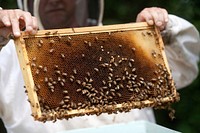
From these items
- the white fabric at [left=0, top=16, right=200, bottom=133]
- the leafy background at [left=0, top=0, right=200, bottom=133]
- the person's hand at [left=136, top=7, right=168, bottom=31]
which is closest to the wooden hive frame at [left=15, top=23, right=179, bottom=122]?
the person's hand at [left=136, top=7, right=168, bottom=31]

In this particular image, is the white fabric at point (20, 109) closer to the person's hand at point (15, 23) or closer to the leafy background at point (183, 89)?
the person's hand at point (15, 23)

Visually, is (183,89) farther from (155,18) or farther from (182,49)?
(155,18)

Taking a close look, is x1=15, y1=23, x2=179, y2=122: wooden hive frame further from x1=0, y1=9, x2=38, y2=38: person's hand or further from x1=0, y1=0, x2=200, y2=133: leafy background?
x1=0, y1=0, x2=200, y2=133: leafy background

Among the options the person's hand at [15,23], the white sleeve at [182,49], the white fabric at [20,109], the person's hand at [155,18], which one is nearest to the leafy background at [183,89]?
the white sleeve at [182,49]

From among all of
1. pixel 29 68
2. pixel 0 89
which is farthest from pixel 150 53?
pixel 0 89

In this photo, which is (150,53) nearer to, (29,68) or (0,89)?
(29,68)

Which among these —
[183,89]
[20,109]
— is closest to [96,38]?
[20,109]
